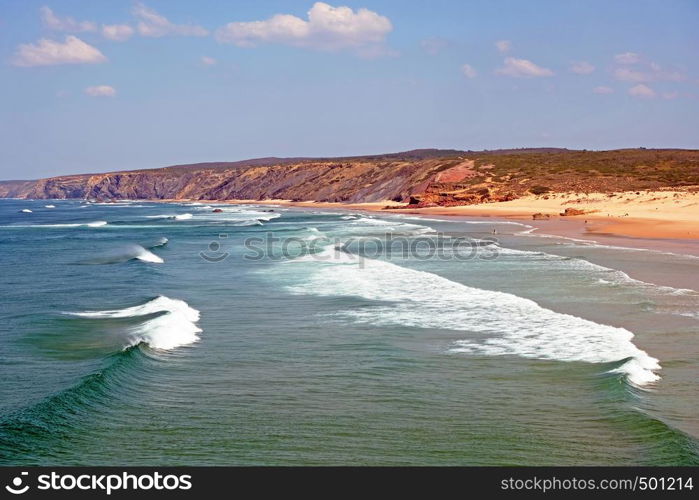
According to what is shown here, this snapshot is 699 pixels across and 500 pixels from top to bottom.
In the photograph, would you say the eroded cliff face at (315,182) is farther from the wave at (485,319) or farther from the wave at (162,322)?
the wave at (162,322)

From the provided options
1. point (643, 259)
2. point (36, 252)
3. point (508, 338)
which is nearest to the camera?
point (508, 338)

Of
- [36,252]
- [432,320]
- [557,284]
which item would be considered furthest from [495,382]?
[36,252]

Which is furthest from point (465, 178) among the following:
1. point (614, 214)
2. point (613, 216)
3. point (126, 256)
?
point (126, 256)

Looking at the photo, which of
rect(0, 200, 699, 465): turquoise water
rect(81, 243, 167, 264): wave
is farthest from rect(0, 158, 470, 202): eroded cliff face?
rect(0, 200, 699, 465): turquoise water

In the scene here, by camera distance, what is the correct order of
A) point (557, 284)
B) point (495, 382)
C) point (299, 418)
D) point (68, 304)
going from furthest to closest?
point (557, 284), point (68, 304), point (495, 382), point (299, 418)

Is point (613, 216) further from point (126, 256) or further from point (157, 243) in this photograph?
point (126, 256)

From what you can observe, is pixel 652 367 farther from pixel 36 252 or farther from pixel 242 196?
pixel 242 196

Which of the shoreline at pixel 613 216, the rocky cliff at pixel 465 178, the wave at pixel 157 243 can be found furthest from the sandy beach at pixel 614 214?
the wave at pixel 157 243
